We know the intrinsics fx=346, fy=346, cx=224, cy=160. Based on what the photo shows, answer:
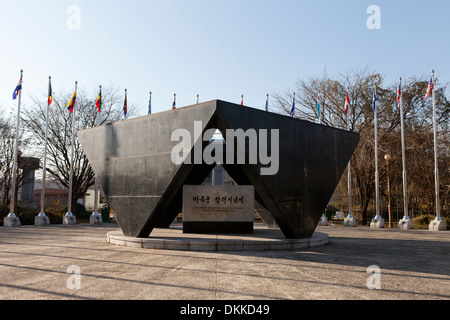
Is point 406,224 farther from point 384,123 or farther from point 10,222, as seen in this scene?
point 10,222

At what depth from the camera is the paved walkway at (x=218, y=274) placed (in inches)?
207

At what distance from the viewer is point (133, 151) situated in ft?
37.5

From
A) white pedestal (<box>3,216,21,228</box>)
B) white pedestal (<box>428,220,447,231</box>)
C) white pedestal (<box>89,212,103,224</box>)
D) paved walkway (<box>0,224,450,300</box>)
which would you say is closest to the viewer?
paved walkway (<box>0,224,450,300</box>)

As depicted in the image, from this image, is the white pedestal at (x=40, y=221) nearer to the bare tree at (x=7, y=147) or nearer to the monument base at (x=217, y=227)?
the bare tree at (x=7, y=147)

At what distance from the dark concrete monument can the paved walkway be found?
1.38 metres

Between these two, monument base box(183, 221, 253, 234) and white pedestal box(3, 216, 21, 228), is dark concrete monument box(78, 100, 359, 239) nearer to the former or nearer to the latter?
monument base box(183, 221, 253, 234)

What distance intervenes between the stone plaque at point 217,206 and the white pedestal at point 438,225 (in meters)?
14.9

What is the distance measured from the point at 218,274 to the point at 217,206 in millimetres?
5858

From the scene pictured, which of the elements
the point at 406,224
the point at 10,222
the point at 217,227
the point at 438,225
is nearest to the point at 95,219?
the point at 10,222

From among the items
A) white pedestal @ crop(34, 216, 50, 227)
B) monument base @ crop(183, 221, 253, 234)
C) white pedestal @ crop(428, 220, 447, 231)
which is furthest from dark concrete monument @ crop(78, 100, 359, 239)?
white pedestal @ crop(34, 216, 50, 227)

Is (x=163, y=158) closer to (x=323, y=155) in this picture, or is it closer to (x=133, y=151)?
(x=133, y=151)

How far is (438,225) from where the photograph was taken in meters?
21.1

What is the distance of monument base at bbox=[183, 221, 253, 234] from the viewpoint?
495 inches

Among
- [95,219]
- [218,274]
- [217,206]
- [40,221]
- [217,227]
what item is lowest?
[95,219]
